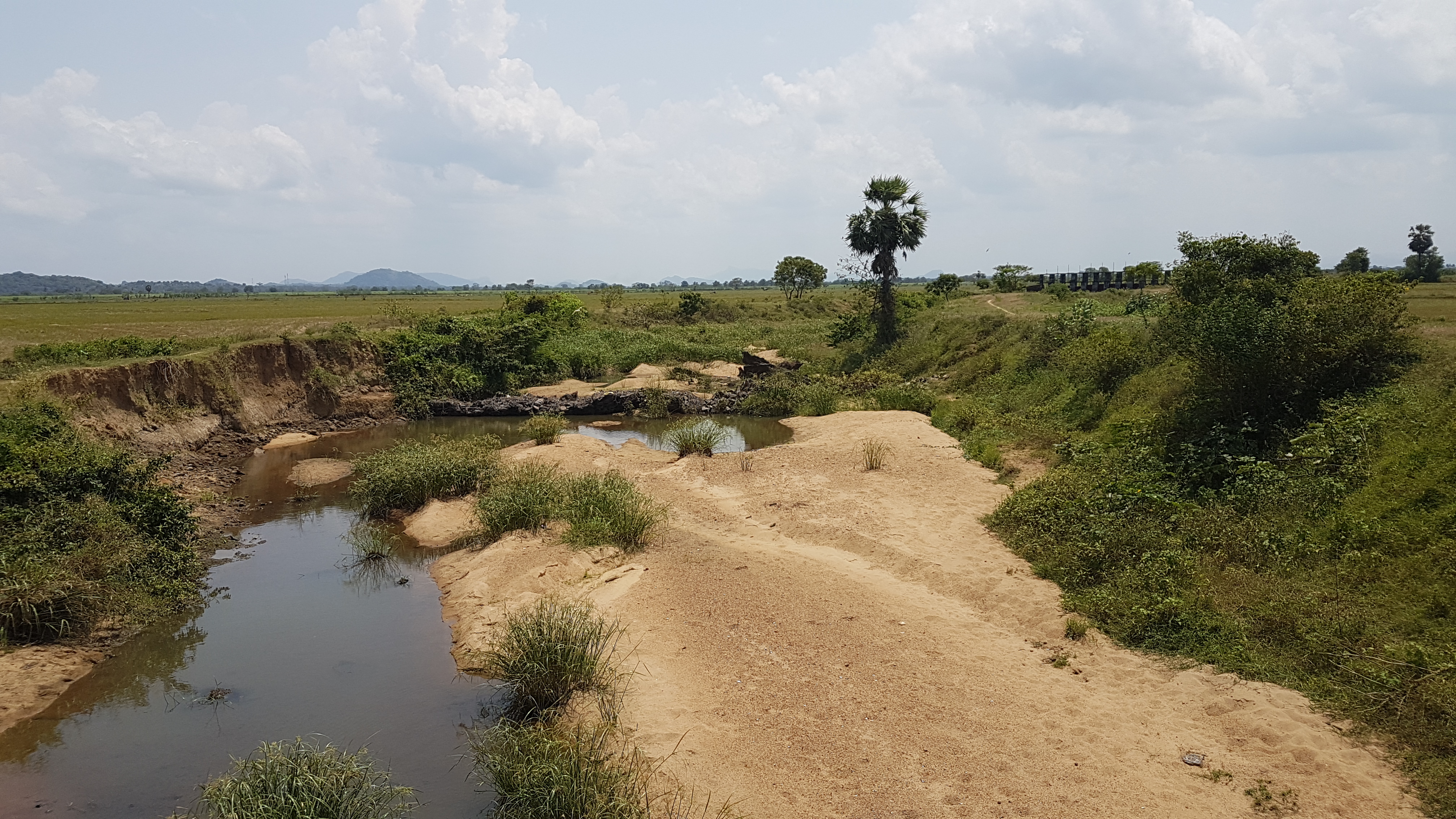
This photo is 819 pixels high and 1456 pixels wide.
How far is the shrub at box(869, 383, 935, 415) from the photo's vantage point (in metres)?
24.5

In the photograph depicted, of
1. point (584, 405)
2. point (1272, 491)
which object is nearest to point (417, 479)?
point (584, 405)

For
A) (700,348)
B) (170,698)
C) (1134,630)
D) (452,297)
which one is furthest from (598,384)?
(452,297)

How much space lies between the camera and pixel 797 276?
241ft

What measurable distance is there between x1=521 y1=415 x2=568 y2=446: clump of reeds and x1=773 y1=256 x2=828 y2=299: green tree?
51289 mm

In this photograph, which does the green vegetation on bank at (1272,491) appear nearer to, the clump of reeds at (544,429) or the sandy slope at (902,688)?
the sandy slope at (902,688)

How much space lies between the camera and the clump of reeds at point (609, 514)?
12719 millimetres

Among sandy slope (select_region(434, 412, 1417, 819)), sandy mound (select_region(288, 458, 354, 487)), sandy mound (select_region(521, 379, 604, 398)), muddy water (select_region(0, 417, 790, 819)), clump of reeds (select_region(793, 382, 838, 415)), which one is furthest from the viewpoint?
sandy mound (select_region(521, 379, 604, 398))

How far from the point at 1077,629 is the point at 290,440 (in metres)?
23.2

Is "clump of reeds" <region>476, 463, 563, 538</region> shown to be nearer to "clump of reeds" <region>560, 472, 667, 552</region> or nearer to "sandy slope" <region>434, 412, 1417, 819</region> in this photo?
"clump of reeds" <region>560, 472, 667, 552</region>

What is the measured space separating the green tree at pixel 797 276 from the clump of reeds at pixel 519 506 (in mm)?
57748

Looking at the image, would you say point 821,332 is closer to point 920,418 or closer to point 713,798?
point 920,418

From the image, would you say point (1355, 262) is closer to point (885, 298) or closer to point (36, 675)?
point (885, 298)

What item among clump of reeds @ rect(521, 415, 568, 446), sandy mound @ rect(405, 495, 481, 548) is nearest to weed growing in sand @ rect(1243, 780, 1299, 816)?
sandy mound @ rect(405, 495, 481, 548)

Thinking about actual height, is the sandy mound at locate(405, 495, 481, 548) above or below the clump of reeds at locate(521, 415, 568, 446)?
below
